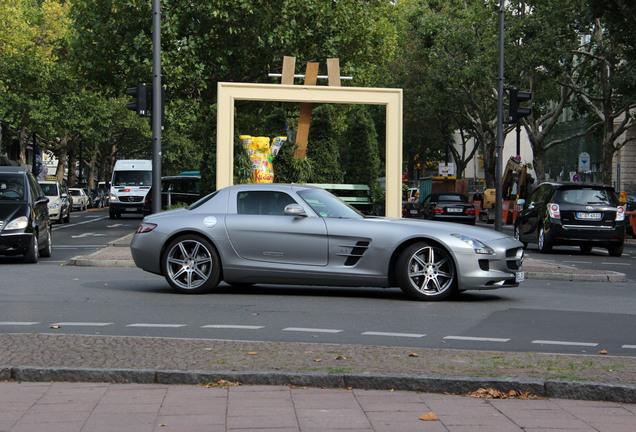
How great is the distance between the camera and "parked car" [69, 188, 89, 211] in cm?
5913

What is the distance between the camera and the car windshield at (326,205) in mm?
12016

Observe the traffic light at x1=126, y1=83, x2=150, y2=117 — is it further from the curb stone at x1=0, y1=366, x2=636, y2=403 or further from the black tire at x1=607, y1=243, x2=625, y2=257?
the curb stone at x1=0, y1=366, x2=636, y2=403

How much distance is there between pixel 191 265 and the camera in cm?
1211

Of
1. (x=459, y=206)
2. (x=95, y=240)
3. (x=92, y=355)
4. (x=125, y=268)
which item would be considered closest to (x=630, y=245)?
(x=459, y=206)

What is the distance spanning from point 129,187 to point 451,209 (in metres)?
15.2

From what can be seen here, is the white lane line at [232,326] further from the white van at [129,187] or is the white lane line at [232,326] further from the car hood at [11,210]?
the white van at [129,187]

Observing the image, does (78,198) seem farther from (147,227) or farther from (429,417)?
(429,417)

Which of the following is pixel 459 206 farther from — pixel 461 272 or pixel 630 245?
pixel 461 272

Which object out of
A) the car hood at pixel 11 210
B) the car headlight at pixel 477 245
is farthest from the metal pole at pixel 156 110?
the car headlight at pixel 477 245

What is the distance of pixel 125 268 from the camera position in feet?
54.2

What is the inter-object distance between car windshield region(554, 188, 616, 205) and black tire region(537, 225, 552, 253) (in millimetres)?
898

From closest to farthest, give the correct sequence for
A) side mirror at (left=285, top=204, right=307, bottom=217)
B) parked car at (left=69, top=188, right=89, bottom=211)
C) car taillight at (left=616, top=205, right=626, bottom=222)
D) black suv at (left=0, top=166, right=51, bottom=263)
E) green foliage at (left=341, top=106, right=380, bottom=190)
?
side mirror at (left=285, top=204, right=307, bottom=217) → black suv at (left=0, top=166, right=51, bottom=263) → car taillight at (left=616, top=205, right=626, bottom=222) → green foliage at (left=341, top=106, right=380, bottom=190) → parked car at (left=69, top=188, right=89, bottom=211)

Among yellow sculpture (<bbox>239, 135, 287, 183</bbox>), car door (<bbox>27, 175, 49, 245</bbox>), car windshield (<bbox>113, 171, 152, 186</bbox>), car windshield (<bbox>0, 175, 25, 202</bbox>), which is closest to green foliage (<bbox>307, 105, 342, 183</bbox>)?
yellow sculpture (<bbox>239, 135, 287, 183</bbox>)

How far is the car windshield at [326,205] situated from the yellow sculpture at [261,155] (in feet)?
34.7
